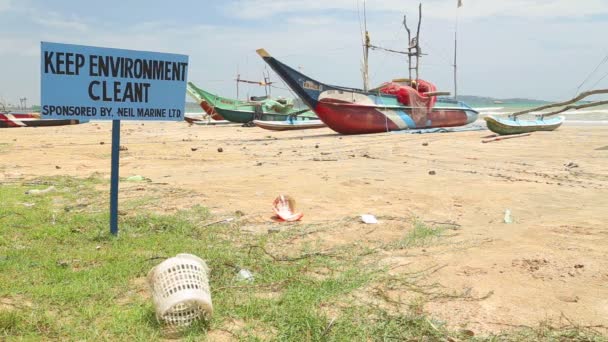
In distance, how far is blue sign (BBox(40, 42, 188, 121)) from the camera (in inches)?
160

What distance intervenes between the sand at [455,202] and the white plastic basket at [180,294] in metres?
1.24

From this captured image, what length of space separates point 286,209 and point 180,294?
2.77 meters

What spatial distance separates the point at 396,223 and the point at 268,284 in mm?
2106

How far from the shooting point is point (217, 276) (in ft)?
11.3

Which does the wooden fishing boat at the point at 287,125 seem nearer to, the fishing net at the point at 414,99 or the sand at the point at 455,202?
the fishing net at the point at 414,99

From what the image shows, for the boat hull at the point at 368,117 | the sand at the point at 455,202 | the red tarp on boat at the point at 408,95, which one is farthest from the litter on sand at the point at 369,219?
the red tarp on boat at the point at 408,95

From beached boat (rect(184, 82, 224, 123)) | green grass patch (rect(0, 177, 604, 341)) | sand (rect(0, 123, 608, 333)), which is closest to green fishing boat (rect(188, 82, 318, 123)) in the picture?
beached boat (rect(184, 82, 224, 123))

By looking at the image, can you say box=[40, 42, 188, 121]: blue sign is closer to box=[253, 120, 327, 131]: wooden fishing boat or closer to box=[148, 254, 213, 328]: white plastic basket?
box=[148, 254, 213, 328]: white plastic basket

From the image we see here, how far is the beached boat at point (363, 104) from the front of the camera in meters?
19.5

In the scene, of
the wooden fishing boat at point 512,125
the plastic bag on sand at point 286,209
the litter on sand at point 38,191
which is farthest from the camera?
the wooden fishing boat at point 512,125

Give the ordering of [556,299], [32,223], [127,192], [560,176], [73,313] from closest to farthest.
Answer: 1. [73,313]
2. [556,299]
3. [32,223]
4. [127,192]
5. [560,176]

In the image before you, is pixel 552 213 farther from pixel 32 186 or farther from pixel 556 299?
pixel 32 186

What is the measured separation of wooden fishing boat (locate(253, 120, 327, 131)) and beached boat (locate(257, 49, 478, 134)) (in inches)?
162


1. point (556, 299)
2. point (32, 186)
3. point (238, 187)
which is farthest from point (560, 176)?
point (32, 186)
